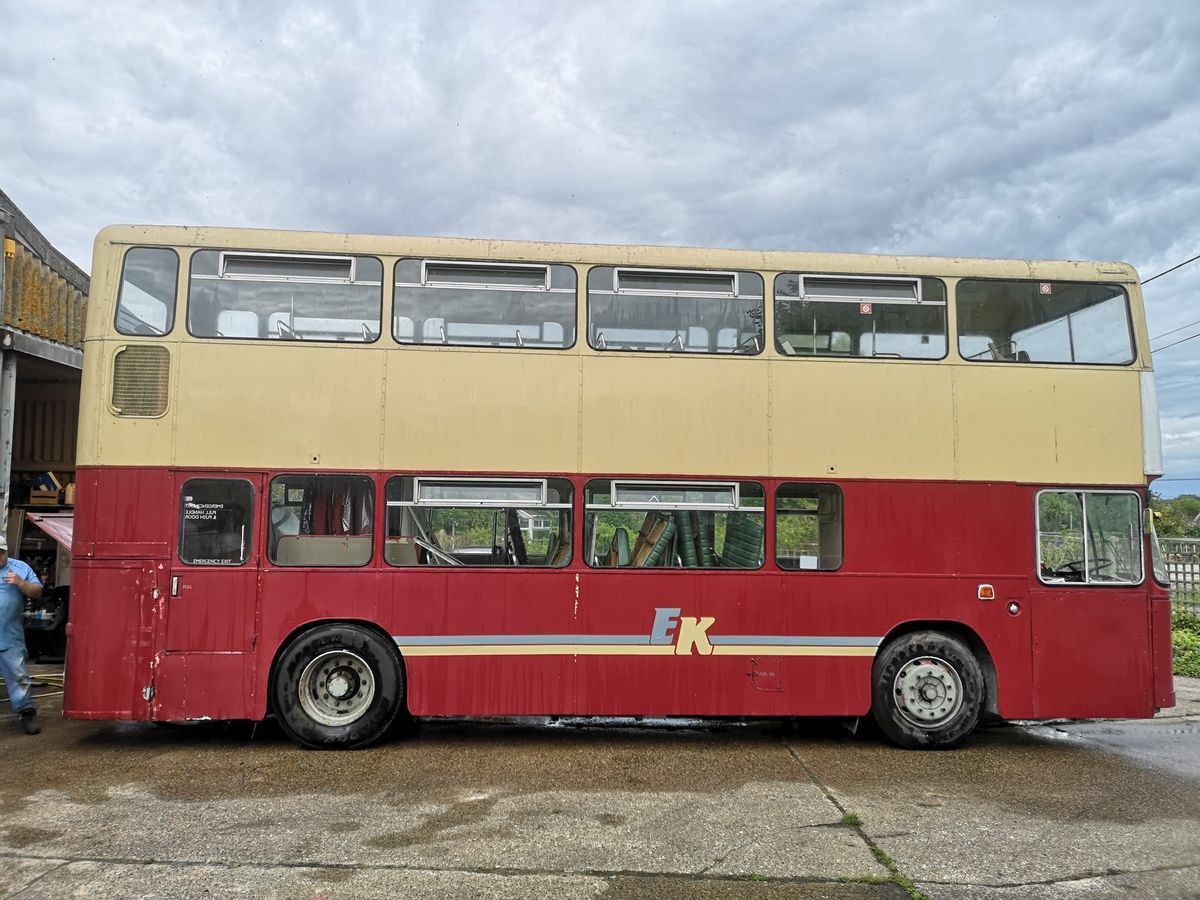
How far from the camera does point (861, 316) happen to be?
22.1 ft

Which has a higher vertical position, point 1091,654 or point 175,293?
point 175,293

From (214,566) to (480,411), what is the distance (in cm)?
249

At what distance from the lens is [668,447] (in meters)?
6.57

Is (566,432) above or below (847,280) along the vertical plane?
below

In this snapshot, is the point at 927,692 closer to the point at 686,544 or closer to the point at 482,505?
the point at 686,544

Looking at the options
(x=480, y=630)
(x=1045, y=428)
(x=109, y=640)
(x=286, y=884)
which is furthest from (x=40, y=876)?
(x=1045, y=428)

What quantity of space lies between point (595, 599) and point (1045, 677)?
3.83 meters

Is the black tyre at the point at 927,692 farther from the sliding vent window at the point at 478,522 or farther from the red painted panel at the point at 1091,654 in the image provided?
the sliding vent window at the point at 478,522

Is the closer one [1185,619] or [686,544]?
[686,544]

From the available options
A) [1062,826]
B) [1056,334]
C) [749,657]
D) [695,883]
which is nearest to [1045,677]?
[1062,826]

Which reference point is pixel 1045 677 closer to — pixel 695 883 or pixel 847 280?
pixel 847 280

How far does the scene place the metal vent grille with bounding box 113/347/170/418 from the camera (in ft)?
20.7

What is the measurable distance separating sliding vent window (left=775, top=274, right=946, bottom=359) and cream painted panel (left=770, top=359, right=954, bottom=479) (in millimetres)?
157

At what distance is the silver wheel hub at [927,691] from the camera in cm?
659
